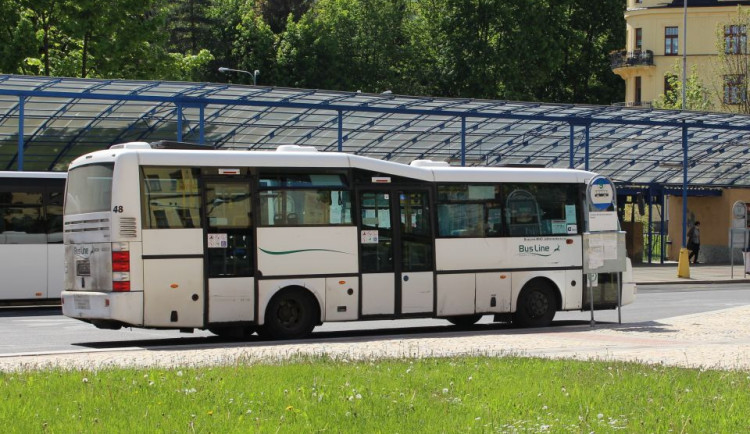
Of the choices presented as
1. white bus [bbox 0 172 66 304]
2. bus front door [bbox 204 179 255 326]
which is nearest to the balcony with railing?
A: white bus [bbox 0 172 66 304]

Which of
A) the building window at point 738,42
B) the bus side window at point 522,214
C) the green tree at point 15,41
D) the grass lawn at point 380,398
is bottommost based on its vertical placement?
the grass lawn at point 380,398

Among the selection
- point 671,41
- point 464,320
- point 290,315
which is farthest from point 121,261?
point 671,41

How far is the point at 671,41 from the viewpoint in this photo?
8794 centimetres

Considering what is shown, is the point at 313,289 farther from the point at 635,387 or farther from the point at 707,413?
the point at 707,413

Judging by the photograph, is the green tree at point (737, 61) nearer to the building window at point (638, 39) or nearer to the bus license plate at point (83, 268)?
the building window at point (638, 39)

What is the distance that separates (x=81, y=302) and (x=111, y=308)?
70 cm

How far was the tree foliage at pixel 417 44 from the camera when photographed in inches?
3000

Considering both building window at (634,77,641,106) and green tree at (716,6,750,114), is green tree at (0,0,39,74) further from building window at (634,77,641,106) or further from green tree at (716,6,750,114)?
building window at (634,77,641,106)

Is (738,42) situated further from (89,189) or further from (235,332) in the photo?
(89,189)

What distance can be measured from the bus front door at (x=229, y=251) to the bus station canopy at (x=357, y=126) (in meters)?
15.1

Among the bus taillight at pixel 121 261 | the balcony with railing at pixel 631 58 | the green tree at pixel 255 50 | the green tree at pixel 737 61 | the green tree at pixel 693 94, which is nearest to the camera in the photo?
the bus taillight at pixel 121 261

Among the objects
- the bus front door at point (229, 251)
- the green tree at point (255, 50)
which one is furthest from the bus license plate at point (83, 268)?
the green tree at point (255, 50)

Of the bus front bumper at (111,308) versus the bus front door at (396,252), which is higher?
the bus front door at (396,252)

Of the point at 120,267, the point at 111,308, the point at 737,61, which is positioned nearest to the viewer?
the point at 111,308
